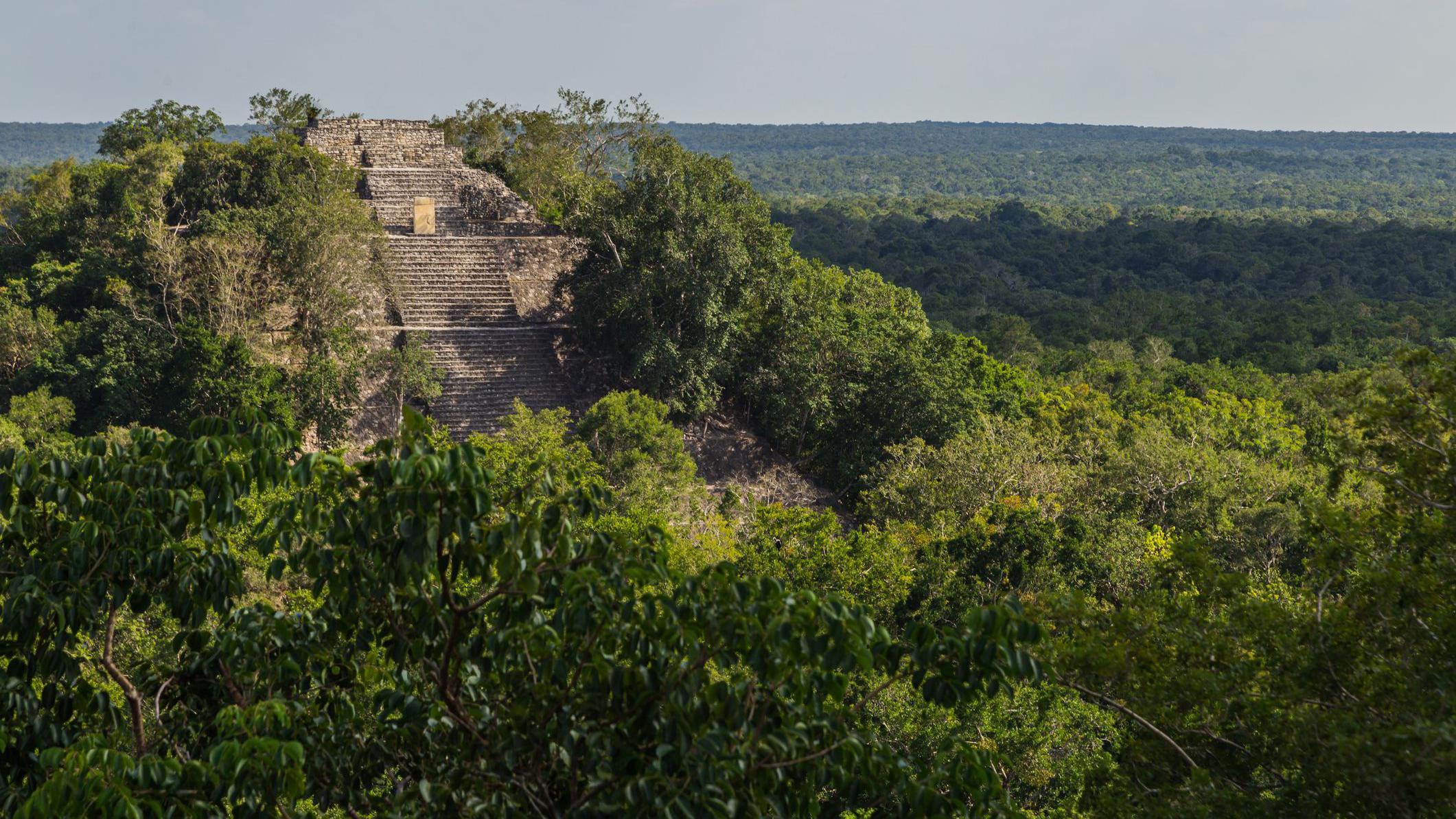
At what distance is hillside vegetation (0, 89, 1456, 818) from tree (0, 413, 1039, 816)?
0.02 metres

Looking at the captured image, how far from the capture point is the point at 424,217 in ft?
77.0

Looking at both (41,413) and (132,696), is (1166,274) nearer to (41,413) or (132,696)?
(41,413)

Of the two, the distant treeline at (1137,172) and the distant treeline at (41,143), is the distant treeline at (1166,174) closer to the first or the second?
the distant treeline at (1137,172)

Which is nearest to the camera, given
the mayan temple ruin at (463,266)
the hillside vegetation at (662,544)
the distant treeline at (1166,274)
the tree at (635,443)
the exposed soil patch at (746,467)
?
the hillside vegetation at (662,544)

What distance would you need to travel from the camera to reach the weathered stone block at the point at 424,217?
2341 centimetres

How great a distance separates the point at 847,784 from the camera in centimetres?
388

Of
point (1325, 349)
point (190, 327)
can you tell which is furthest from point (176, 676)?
point (1325, 349)

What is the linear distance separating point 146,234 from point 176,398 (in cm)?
305

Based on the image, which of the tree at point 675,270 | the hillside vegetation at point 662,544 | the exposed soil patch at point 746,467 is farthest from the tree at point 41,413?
the exposed soil patch at point 746,467

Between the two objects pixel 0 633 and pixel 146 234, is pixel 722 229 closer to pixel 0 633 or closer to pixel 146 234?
pixel 146 234

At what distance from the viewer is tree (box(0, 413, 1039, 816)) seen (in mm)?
3570

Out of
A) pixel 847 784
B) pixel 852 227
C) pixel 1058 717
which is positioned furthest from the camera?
pixel 852 227

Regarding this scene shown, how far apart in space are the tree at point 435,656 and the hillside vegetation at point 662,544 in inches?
0.8

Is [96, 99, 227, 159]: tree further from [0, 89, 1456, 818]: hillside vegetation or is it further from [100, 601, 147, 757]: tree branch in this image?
[100, 601, 147, 757]: tree branch
